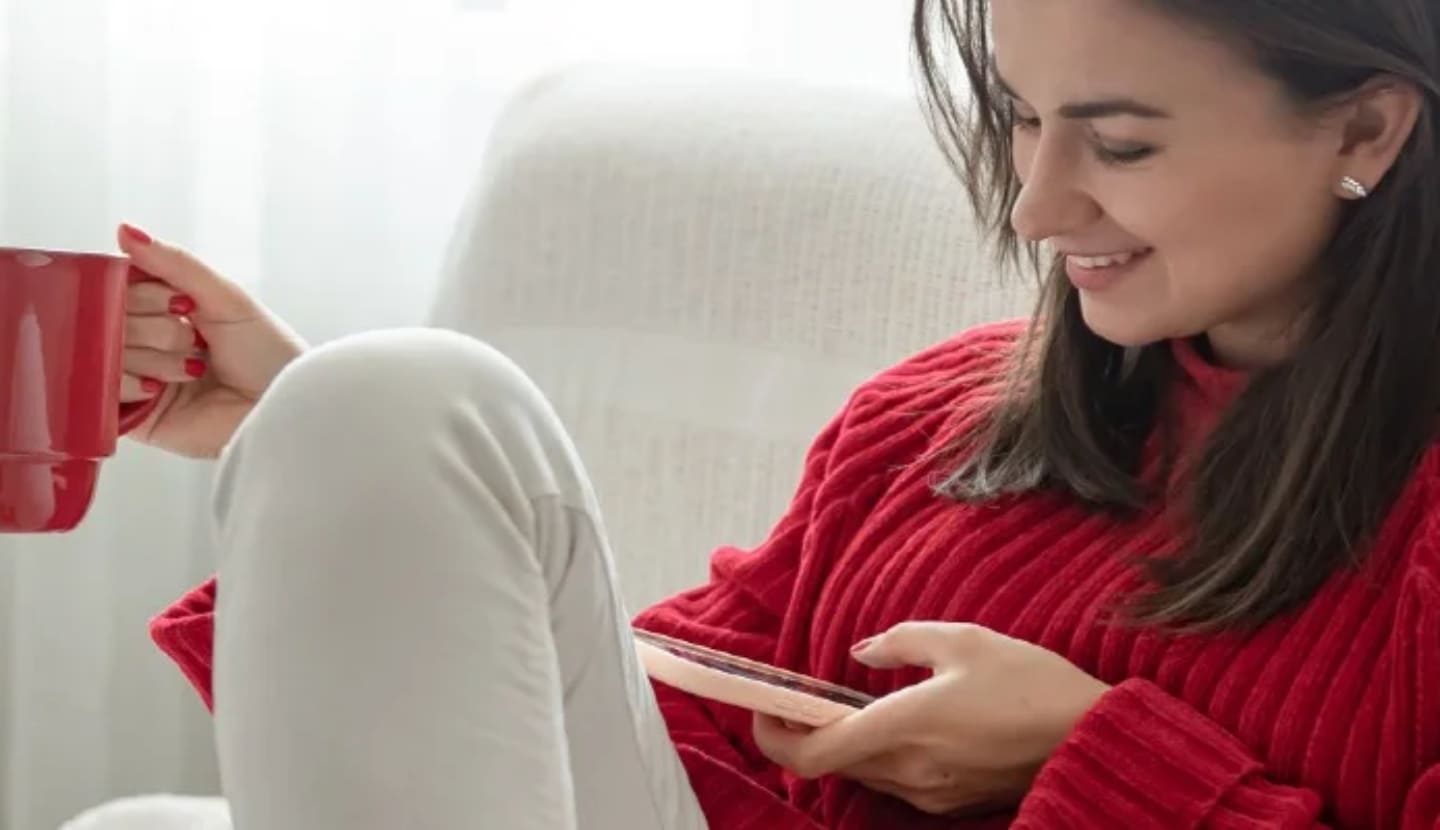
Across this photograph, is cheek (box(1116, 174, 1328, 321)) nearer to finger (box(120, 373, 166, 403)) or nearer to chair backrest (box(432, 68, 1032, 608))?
chair backrest (box(432, 68, 1032, 608))

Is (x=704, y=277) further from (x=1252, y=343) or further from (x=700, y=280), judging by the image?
(x=1252, y=343)

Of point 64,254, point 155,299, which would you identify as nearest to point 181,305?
point 155,299

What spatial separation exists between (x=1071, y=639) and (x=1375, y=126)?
269mm

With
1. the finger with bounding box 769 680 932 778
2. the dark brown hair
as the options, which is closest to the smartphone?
the finger with bounding box 769 680 932 778

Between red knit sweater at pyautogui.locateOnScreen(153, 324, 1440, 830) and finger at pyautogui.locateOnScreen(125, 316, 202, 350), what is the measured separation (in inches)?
5.2

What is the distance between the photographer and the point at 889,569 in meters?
0.96

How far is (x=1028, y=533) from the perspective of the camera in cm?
93

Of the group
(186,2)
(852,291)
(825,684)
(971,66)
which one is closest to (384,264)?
(186,2)

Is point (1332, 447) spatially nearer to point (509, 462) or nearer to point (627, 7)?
point (509, 462)

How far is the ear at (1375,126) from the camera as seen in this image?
828 millimetres

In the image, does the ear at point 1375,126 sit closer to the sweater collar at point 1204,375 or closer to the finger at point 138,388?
the sweater collar at point 1204,375

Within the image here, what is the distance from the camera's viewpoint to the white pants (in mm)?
634

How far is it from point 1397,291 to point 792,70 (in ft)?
2.44

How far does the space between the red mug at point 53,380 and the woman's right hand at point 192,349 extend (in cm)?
13
